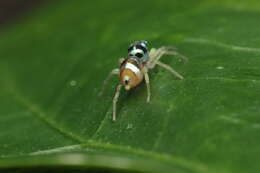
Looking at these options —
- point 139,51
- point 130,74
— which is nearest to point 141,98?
point 130,74

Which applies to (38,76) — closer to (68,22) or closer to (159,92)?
(68,22)

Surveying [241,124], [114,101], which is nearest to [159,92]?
[114,101]

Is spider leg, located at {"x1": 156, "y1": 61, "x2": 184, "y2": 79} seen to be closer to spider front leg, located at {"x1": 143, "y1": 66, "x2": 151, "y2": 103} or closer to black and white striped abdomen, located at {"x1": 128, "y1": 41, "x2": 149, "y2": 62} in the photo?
spider front leg, located at {"x1": 143, "y1": 66, "x2": 151, "y2": 103}

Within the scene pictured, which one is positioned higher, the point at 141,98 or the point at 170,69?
the point at 170,69

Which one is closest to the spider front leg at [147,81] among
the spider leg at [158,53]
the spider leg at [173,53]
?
the spider leg at [158,53]

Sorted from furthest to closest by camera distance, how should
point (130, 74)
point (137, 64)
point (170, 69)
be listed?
point (137, 64) < point (130, 74) < point (170, 69)

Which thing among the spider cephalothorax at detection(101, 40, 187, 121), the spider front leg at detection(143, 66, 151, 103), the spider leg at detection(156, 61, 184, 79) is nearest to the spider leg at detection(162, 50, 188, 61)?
the spider cephalothorax at detection(101, 40, 187, 121)

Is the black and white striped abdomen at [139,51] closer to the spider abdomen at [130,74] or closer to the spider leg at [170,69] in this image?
the spider abdomen at [130,74]

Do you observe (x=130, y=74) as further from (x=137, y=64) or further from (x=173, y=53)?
(x=173, y=53)
